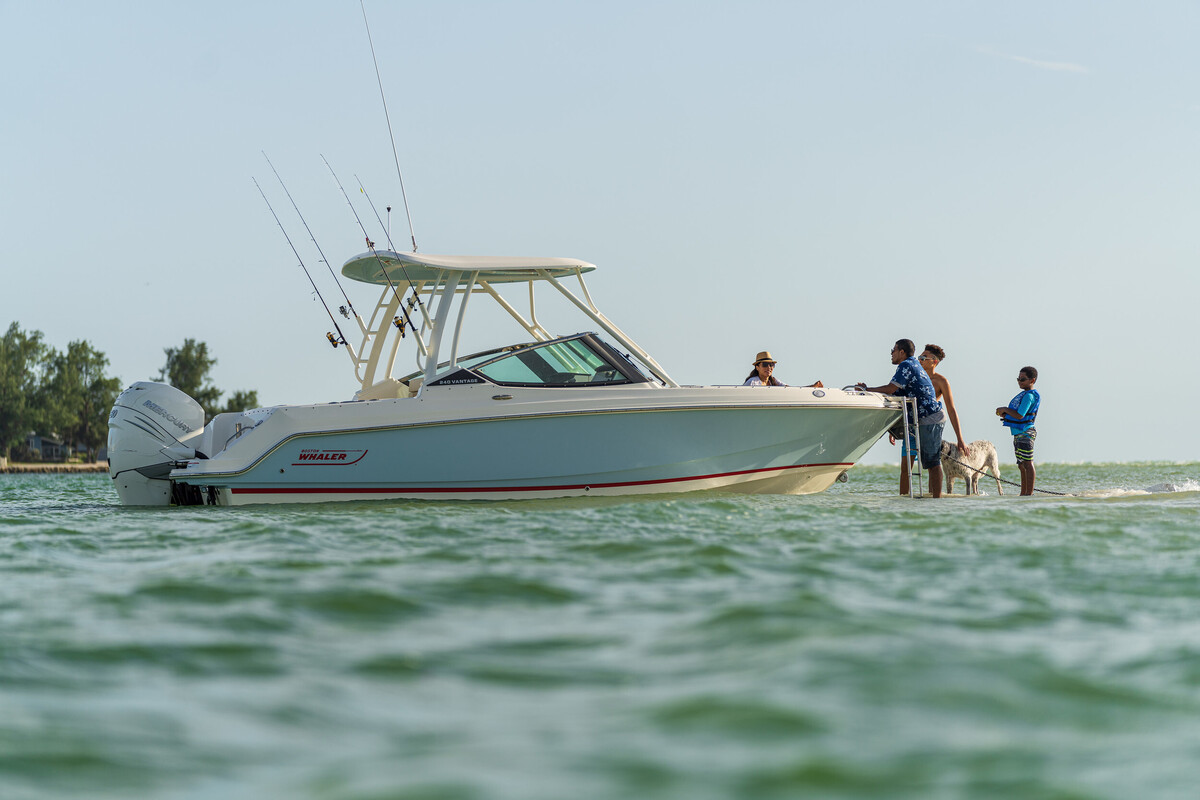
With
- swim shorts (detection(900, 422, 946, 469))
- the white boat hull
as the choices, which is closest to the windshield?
the white boat hull

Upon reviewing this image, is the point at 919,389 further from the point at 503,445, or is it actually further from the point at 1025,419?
the point at 503,445

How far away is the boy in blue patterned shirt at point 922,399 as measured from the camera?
998 centimetres

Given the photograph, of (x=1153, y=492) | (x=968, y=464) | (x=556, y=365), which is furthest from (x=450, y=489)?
(x=1153, y=492)

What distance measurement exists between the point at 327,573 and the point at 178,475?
5657 mm

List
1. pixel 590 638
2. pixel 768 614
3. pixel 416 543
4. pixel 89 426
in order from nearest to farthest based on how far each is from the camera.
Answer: pixel 590 638 < pixel 768 614 < pixel 416 543 < pixel 89 426

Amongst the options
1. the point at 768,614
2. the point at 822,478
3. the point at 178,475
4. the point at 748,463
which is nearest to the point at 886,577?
the point at 768,614

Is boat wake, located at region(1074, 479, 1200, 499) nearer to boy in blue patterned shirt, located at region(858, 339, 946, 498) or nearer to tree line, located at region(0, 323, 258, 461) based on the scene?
boy in blue patterned shirt, located at region(858, 339, 946, 498)

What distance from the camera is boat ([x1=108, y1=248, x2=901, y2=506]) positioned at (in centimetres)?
897

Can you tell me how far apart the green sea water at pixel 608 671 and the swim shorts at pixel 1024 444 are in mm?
5222

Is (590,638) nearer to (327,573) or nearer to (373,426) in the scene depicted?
(327,573)

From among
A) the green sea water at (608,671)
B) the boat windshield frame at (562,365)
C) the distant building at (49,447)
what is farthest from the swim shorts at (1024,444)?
the distant building at (49,447)

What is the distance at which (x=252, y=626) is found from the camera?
11.1 feet

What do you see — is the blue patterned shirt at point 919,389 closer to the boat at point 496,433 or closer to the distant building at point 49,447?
the boat at point 496,433

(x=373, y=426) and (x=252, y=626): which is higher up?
(x=373, y=426)
